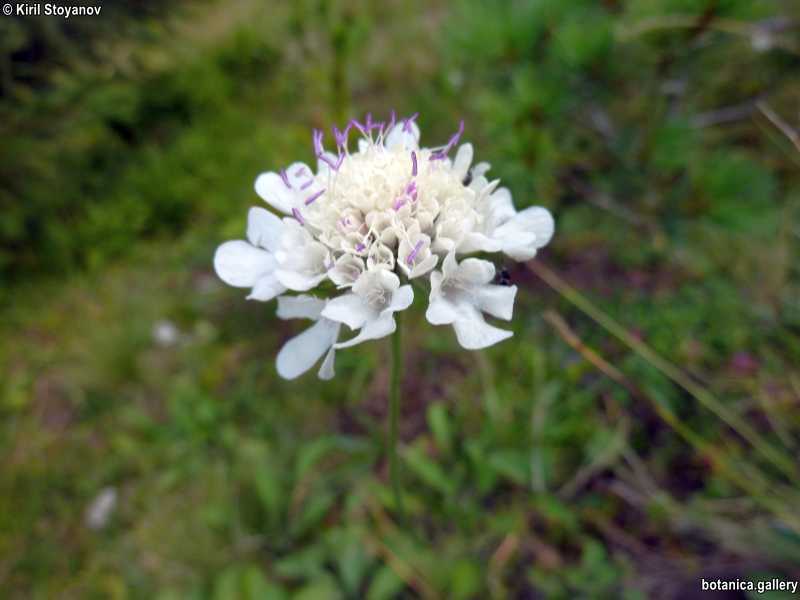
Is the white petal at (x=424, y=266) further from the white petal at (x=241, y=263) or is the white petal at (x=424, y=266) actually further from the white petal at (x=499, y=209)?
the white petal at (x=241, y=263)

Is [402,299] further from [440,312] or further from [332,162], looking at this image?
[332,162]

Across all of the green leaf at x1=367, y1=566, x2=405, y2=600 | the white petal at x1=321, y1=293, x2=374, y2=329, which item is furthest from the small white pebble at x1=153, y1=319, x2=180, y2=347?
the white petal at x1=321, y1=293, x2=374, y2=329

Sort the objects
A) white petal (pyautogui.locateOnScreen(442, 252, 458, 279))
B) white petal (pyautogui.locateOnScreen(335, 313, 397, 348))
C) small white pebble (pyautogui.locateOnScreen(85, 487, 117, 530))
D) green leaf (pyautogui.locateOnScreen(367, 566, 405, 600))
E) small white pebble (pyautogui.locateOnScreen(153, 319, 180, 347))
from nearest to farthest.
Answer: white petal (pyautogui.locateOnScreen(335, 313, 397, 348)) < white petal (pyautogui.locateOnScreen(442, 252, 458, 279)) < green leaf (pyautogui.locateOnScreen(367, 566, 405, 600)) < small white pebble (pyautogui.locateOnScreen(85, 487, 117, 530)) < small white pebble (pyautogui.locateOnScreen(153, 319, 180, 347))

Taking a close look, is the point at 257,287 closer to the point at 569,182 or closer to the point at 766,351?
the point at 569,182

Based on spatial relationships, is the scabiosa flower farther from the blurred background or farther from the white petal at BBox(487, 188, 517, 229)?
the blurred background

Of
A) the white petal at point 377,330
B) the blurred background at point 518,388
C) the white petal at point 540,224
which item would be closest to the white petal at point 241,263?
the white petal at point 377,330

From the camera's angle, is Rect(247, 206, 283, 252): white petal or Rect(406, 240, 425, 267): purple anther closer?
Rect(406, 240, 425, 267): purple anther
